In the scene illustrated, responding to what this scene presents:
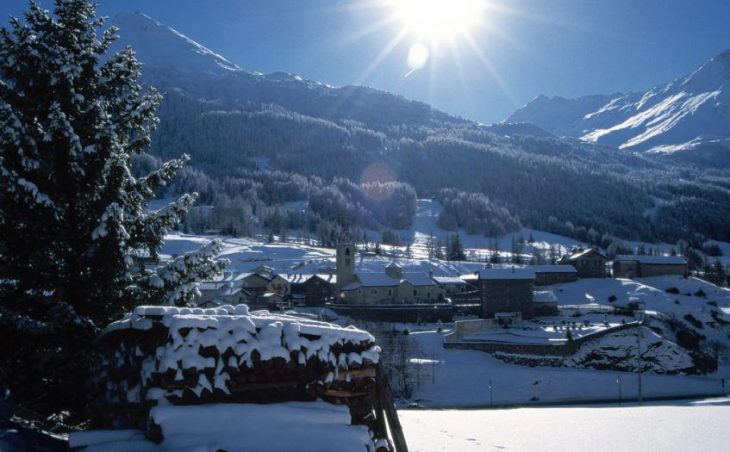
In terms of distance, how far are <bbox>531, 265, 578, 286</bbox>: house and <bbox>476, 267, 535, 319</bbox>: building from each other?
23284 mm

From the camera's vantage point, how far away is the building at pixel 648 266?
8756cm

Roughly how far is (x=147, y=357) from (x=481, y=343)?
46825 mm

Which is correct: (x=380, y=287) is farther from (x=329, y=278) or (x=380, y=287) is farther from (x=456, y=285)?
(x=456, y=285)

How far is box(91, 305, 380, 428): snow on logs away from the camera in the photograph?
17.8 feet

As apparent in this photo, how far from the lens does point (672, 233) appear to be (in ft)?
637

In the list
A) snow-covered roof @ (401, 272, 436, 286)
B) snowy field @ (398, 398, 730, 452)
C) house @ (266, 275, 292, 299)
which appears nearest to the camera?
snowy field @ (398, 398, 730, 452)

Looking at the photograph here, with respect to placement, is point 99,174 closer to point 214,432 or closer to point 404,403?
point 214,432

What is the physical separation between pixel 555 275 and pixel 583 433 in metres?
78.5

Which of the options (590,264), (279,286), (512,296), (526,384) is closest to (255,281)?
(279,286)

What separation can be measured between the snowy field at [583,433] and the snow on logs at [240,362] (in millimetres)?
2601

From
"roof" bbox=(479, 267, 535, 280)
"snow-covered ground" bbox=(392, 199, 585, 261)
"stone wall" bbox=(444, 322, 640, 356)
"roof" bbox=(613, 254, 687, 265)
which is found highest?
"snow-covered ground" bbox=(392, 199, 585, 261)

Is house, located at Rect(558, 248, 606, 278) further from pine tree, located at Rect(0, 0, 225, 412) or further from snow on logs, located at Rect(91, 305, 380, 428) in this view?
snow on logs, located at Rect(91, 305, 380, 428)

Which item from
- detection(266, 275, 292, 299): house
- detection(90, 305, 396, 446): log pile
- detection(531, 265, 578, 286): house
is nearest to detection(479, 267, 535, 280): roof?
detection(531, 265, 578, 286): house

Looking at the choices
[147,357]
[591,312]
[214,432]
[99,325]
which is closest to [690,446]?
[214,432]
